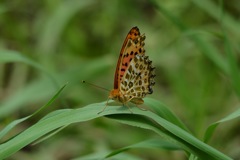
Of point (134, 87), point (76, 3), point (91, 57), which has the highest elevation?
point (76, 3)

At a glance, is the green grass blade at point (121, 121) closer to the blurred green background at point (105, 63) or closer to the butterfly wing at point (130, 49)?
the butterfly wing at point (130, 49)

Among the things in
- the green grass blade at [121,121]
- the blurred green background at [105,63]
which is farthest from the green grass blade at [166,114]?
the blurred green background at [105,63]

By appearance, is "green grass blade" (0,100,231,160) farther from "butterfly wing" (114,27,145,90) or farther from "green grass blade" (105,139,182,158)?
"butterfly wing" (114,27,145,90)

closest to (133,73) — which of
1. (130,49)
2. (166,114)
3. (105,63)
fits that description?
(130,49)

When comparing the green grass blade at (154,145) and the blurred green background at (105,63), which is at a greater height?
the blurred green background at (105,63)

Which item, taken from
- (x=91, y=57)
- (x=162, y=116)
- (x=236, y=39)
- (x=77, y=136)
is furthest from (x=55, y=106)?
(x=162, y=116)

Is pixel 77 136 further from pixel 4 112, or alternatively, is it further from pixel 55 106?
pixel 4 112

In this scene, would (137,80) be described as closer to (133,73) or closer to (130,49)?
(133,73)
